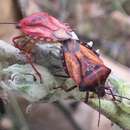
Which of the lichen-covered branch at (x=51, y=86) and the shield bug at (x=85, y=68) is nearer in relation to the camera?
the lichen-covered branch at (x=51, y=86)

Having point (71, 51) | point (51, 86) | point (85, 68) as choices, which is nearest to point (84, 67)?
point (85, 68)

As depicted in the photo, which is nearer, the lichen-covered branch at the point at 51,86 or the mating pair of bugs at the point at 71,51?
the lichen-covered branch at the point at 51,86

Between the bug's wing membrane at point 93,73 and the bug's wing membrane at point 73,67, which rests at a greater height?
the bug's wing membrane at point 73,67

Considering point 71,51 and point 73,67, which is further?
point 71,51

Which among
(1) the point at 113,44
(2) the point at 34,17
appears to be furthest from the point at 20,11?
(2) the point at 34,17

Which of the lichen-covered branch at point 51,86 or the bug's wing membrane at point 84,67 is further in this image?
the bug's wing membrane at point 84,67

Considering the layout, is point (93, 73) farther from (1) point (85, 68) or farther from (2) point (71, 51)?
(2) point (71, 51)

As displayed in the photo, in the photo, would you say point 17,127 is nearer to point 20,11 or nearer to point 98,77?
point 20,11

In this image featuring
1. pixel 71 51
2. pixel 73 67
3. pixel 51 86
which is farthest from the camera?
pixel 71 51
